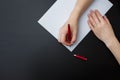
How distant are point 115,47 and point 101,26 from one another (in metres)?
0.12

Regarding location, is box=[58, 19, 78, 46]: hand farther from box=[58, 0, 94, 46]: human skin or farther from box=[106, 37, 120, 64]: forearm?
box=[106, 37, 120, 64]: forearm

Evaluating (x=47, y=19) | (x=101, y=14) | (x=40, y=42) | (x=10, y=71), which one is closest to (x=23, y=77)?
(x=10, y=71)

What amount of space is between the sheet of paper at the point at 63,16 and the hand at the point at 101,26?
0.02m

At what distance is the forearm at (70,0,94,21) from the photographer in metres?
1.11

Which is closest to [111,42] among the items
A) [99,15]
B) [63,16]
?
[99,15]

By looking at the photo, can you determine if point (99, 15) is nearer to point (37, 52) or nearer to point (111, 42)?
point (111, 42)

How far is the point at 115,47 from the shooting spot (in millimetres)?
1138

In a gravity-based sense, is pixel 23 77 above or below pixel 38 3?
below

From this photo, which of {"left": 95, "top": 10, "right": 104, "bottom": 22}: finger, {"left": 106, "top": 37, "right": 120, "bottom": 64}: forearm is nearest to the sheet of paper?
{"left": 95, "top": 10, "right": 104, "bottom": 22}: finger

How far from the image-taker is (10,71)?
1.04 m

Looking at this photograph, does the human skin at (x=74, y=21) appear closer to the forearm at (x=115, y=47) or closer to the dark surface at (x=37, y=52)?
the dark surface at (x=37, y=52)

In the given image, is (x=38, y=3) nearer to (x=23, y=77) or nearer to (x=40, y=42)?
(x=40, y=42)

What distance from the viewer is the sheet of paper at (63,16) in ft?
3.57

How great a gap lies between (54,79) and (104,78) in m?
0.23
